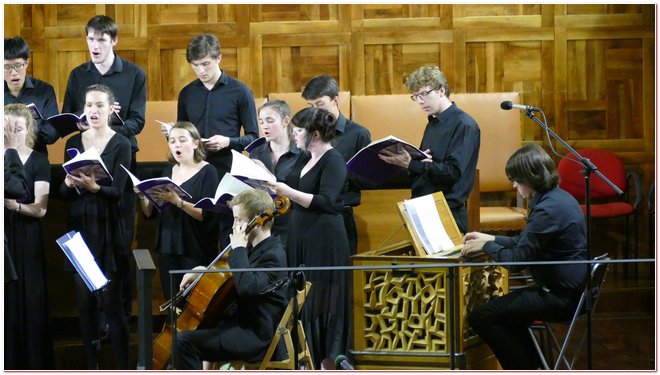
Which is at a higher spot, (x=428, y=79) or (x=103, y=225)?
(x=428, y=79)

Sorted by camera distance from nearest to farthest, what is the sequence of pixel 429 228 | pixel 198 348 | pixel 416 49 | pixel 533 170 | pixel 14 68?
pixel 198 348 < pixel 533 170 < pixel 429 228 < pixel 14 68 < pixel 416 49

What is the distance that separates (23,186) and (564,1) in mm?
4236

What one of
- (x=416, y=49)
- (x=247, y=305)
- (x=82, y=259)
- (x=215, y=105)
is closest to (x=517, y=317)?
(x=247, y=305)

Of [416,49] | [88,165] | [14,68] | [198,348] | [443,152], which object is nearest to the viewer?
[198,348]

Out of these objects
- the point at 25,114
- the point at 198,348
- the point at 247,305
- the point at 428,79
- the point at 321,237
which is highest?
the point at 428,79

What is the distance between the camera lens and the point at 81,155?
4570 millimetres

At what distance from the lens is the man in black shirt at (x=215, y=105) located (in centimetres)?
516

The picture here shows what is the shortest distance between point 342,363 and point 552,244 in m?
1.02

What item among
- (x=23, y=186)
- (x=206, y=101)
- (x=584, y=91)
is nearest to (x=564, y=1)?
(x=584, y=91)

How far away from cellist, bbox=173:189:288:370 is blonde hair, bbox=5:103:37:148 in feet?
4.19

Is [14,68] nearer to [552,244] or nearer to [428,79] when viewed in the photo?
[428,79]

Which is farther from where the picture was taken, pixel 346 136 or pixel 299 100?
pixel 299 100

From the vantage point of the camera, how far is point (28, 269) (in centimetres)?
479

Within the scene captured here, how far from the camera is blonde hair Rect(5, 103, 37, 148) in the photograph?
4.71 meters
